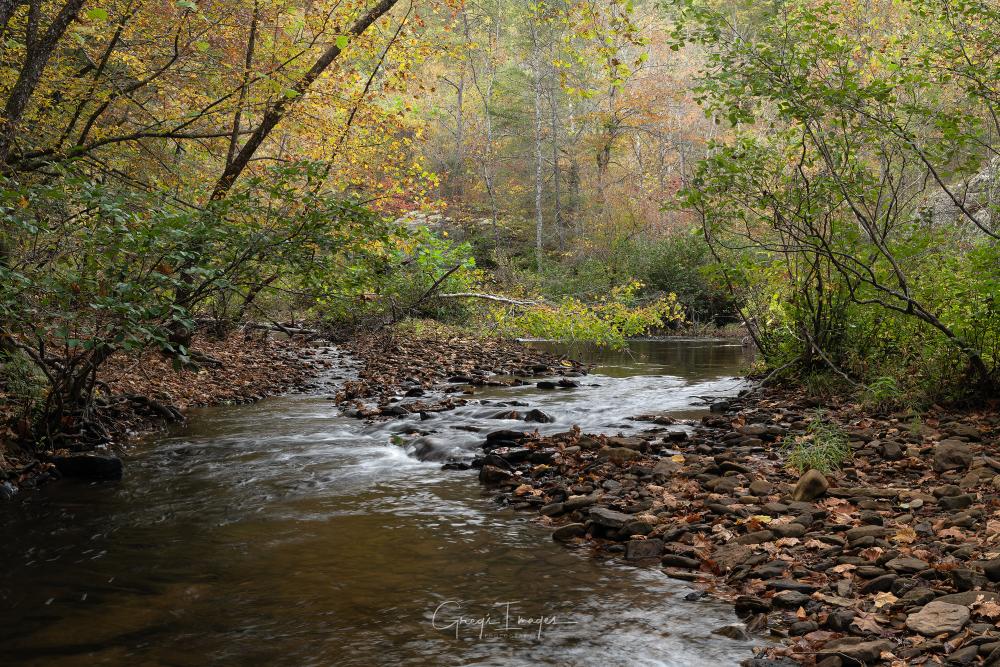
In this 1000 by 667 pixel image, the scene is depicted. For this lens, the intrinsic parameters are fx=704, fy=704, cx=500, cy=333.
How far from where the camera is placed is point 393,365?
14570 mm

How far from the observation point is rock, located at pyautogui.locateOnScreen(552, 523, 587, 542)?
5098 mm

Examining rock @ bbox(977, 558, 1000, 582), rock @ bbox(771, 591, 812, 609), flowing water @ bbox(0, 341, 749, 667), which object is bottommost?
flowing water @ bbox(0, 341, 749, 667)

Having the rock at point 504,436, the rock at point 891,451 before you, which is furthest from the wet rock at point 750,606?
the rock at point 504,436

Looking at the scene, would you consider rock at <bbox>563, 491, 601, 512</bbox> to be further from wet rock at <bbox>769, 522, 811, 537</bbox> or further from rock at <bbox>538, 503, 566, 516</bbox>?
wet rock at <bbox>769, 522, 811, 537</bbox>

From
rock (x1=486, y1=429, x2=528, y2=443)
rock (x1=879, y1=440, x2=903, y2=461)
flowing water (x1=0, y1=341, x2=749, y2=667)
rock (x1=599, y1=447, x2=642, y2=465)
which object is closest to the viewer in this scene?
flowing water (x1=0, y1=341, x2=749, y2=667)

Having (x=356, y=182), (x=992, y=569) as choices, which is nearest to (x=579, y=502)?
(x=992, y=569)

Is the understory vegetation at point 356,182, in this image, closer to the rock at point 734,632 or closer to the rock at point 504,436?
the rock at point 504,436

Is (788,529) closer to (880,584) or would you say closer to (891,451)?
(880,584)

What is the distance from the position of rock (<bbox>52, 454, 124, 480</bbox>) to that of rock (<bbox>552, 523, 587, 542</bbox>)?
14.0ft

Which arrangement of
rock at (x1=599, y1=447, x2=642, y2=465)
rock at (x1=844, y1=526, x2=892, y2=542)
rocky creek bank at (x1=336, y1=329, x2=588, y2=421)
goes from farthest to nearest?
rocky creek bank at (x1=336, y1=329, x2=588, y2=421) < rock at (x1=599, y1=447, x2=642, y2=465) < rock at (x1=844, y1=526, x2=892, y2=542)

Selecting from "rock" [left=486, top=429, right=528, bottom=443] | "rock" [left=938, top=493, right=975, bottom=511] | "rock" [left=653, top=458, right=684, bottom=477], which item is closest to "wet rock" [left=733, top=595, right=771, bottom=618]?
"rock" [left=938, top=493, right=975, bottom=511]

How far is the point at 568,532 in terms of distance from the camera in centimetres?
512

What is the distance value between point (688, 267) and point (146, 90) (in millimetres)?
19456

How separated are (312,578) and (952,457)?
16.0 ft
